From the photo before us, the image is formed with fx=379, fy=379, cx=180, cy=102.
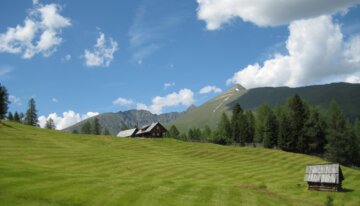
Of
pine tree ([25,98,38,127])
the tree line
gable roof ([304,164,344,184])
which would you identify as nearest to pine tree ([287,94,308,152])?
the tree line

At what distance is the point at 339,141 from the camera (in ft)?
373

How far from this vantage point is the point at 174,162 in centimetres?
7969

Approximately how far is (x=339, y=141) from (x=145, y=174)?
73237 mm

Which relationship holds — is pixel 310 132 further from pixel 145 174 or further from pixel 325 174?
pixel 145 174

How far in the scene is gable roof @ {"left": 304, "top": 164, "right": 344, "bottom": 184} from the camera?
209 feet

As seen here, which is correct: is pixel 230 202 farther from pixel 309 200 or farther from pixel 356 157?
pixel 356 157

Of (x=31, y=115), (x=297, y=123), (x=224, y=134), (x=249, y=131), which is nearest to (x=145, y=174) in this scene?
(x=297, y=123)

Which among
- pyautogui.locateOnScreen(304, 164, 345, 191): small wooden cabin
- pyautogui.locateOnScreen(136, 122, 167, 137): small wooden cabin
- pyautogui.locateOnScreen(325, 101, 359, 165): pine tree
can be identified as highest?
pyautogui.locateOnScreen(136, 122, 167, 137): small wooden cabin

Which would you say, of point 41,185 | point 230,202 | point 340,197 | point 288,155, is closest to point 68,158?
point 41,185

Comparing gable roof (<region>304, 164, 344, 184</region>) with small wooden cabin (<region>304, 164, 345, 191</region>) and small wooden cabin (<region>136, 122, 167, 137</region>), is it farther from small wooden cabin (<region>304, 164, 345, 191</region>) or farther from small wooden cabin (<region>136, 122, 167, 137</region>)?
small wooden cabin (<region>136, 122, 167, 137</region>)

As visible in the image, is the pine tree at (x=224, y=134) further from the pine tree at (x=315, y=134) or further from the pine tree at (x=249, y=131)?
the pine tree at (x=315, y=134)

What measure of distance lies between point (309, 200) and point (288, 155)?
53160mm

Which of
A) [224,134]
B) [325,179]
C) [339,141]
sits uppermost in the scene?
[224,134]

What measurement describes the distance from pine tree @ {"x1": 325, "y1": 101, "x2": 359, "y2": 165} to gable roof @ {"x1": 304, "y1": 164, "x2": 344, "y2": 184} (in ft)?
160
